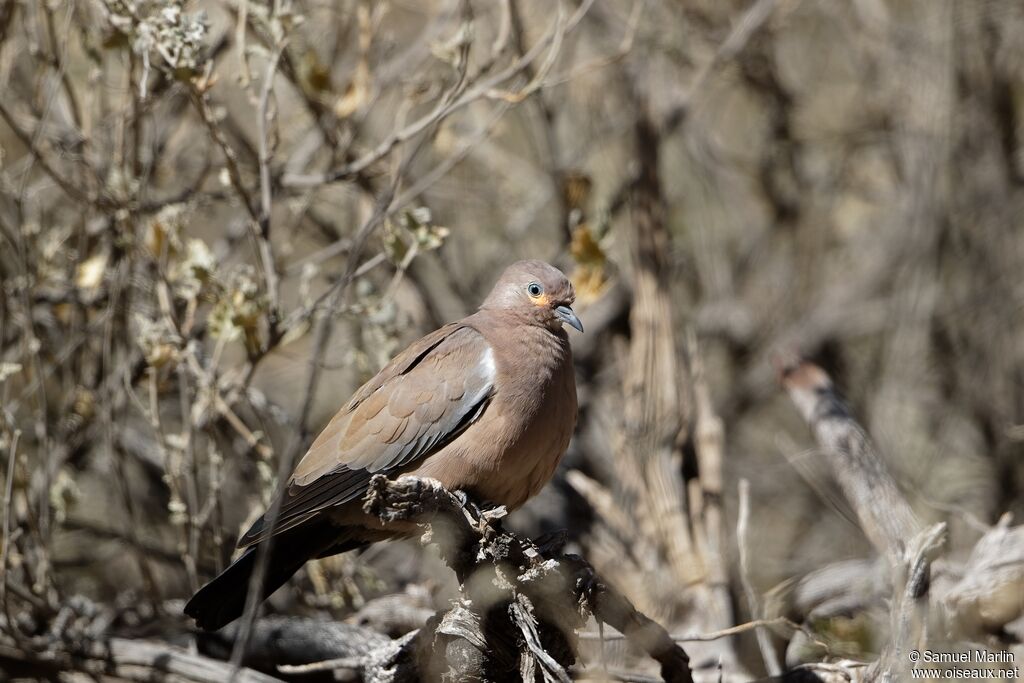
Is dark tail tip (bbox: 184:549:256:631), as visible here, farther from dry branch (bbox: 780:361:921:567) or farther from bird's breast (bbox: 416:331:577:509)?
dry branch (bbox: 780:361:921:567)

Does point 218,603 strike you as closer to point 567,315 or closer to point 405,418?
point 405,418

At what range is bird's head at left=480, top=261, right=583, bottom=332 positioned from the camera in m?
4.50

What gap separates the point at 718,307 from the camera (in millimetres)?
7816

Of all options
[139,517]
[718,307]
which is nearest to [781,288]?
[718,307]

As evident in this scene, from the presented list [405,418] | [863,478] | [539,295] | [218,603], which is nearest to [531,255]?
[539,295]

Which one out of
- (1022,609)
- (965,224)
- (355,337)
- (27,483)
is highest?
(965,224)

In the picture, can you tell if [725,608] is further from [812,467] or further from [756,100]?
[756,100]

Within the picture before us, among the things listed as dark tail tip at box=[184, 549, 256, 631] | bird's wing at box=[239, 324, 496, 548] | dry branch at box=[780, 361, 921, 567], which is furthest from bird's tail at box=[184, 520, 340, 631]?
dry branch at box=[780, 361, 921, 567]

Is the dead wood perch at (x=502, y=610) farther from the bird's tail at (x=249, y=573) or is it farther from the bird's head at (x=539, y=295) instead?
the bird's head at (x=539, y=295)

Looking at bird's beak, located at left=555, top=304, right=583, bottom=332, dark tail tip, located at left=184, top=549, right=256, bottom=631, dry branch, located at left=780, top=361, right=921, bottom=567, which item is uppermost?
bird's beak, located at left=555, top=304, right=583, bottom=332

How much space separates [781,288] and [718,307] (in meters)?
0.62

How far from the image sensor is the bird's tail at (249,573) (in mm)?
3906

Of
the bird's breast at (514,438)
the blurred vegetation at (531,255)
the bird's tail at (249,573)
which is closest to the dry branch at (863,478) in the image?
the blurred vegetation at (531,255)

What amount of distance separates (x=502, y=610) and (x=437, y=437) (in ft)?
2.60
